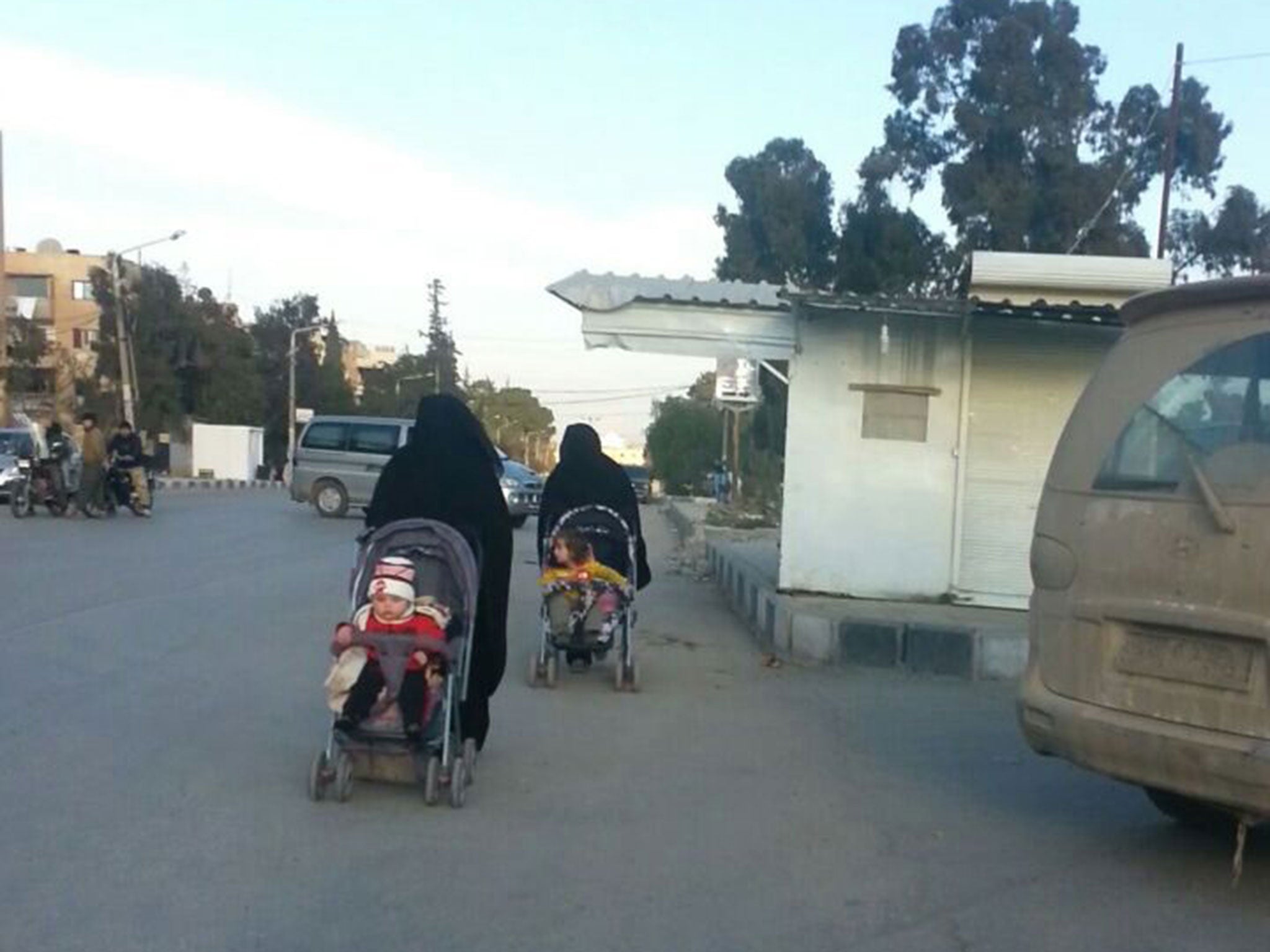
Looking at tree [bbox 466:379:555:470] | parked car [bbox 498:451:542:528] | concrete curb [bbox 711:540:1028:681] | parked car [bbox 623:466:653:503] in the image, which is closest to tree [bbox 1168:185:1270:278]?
parked car [bbox 498:451:542:528]

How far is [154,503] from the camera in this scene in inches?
1379

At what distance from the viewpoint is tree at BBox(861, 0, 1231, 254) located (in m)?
39.7

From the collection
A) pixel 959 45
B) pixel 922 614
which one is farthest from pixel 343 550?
pixel 959 45

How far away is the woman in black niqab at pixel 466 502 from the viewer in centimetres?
758

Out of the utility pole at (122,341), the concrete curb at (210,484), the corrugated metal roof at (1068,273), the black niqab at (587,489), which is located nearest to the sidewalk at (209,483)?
the concrete curb at (210,484)

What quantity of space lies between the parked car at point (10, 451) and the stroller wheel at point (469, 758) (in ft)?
78.7

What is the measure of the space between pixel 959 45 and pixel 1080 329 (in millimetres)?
31274

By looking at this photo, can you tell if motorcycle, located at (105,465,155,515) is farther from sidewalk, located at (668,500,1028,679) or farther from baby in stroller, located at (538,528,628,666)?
baby in stroller, located at (538,528,628,666)

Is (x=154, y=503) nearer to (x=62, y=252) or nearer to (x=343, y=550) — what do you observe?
(x=343, y=550)

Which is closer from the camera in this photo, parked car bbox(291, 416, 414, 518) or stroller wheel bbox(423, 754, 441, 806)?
stroller wheel bbox(423, 754, 441, 806)

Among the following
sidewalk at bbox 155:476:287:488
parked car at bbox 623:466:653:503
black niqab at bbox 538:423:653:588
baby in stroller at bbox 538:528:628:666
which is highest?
black niqab at bbox 538:423:653:588

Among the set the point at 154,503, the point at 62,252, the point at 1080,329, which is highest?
the point at 62,252

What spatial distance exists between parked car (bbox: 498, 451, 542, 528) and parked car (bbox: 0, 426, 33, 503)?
954 centimetres

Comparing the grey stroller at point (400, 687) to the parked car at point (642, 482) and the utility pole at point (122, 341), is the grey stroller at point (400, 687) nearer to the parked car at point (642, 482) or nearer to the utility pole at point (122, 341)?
the utility pole at point (122, 341)
